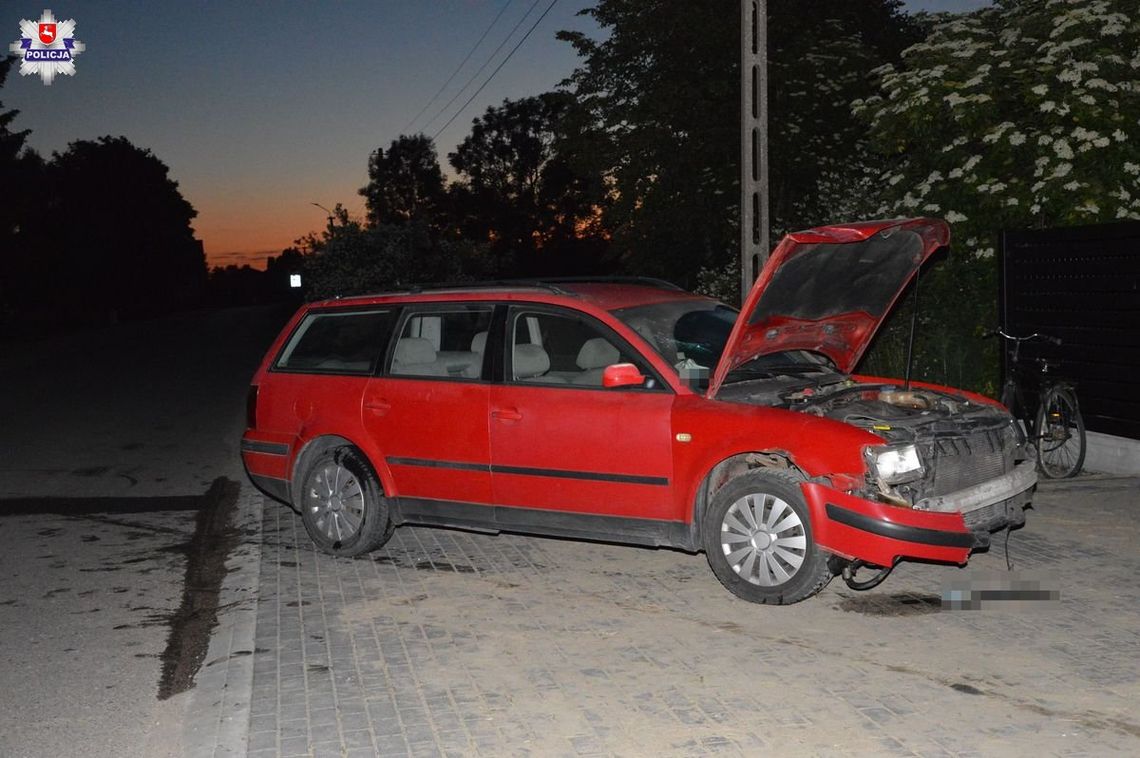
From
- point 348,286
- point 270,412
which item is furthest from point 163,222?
point 270,412

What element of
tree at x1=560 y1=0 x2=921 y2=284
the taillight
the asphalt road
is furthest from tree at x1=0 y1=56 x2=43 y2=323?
the taillight

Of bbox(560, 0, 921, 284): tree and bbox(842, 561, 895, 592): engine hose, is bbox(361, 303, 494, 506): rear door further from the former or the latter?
bbox(560, 0, 921, 284): tree

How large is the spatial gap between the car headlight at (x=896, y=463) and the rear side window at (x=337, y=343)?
347 centimetres

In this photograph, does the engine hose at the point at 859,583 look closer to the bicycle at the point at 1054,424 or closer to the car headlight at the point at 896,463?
the car headlight at the point at 896,463

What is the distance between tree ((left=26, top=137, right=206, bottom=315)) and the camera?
76.3 m

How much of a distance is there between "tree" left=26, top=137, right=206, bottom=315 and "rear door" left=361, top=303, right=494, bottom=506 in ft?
207

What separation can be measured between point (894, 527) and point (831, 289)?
1759 mm

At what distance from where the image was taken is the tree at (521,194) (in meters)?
89.3

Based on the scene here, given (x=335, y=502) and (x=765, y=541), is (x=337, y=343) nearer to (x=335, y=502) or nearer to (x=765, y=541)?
(x=335, y=502)

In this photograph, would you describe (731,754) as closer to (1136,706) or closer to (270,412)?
(1136,706)

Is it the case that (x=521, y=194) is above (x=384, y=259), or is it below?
above

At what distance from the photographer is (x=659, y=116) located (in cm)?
3234

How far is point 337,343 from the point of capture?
27.3 ft

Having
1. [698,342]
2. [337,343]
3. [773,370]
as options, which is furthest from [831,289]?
[337,343]
